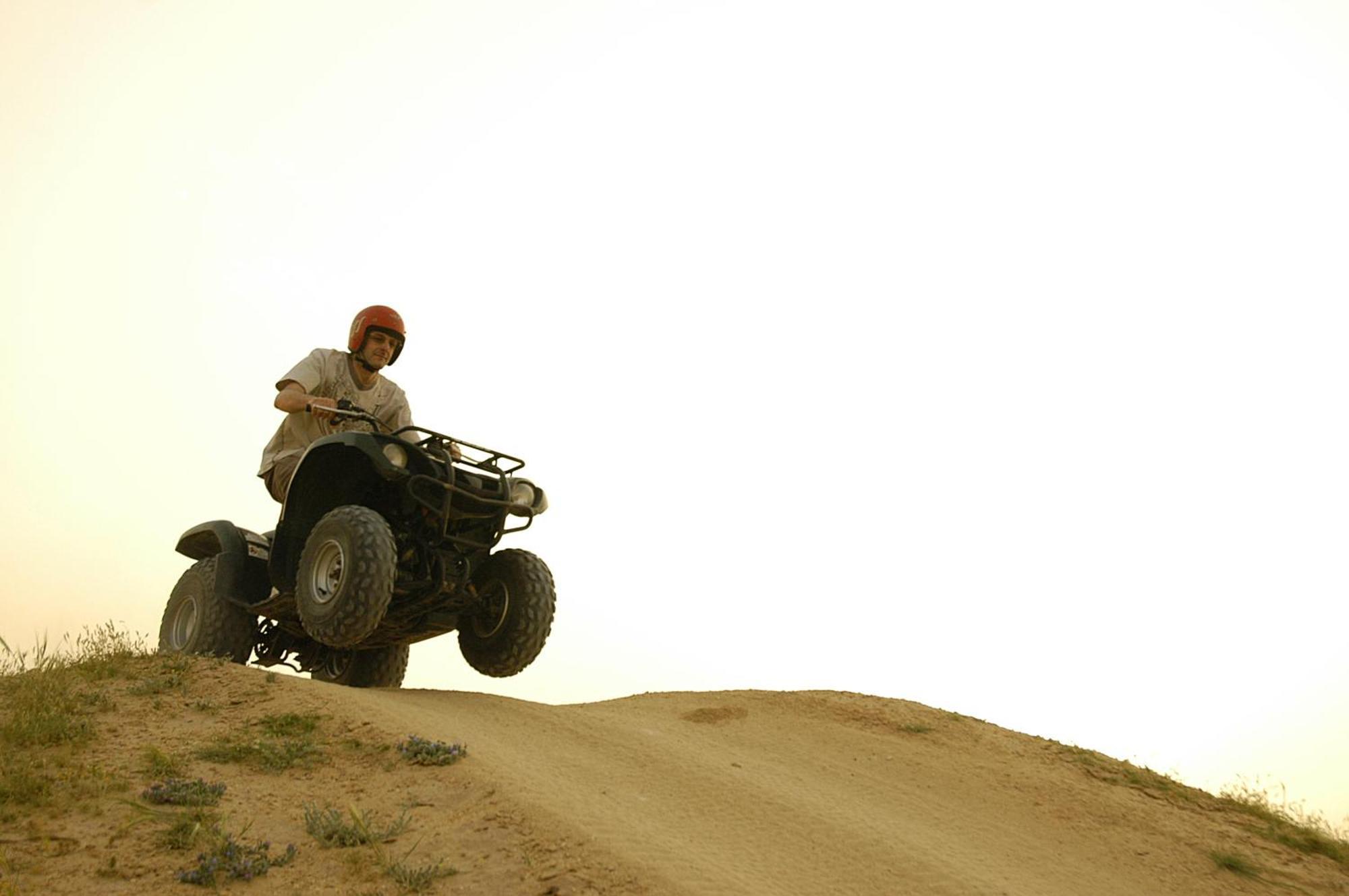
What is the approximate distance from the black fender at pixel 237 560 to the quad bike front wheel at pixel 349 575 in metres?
1.28

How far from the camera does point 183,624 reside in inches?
378

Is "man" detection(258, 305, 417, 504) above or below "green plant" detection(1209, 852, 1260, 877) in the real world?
above

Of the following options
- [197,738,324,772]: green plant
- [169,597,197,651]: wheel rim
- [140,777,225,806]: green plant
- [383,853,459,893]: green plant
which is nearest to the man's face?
[169,597,197,651]: wheel rim

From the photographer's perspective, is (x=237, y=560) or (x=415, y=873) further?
(x=237, y=560)

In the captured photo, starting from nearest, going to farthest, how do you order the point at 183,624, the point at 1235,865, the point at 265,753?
1. the point at 265,753
2. the point at 1235,865
3. the point at 183,624

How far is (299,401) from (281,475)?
120cm

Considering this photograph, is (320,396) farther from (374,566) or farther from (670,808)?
(670,808)

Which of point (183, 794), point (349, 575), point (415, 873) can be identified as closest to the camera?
point (415, 873)

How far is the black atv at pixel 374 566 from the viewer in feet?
26.0

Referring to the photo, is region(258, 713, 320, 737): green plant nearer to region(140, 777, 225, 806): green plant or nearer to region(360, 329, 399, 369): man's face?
region(140, 777, 225, 806): green plant

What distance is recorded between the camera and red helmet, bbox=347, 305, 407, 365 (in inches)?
372

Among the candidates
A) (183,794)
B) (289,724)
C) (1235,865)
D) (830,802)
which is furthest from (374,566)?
(1235,865)

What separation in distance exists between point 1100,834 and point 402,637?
20.5 ft

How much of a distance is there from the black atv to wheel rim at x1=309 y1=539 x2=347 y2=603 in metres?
0.01
